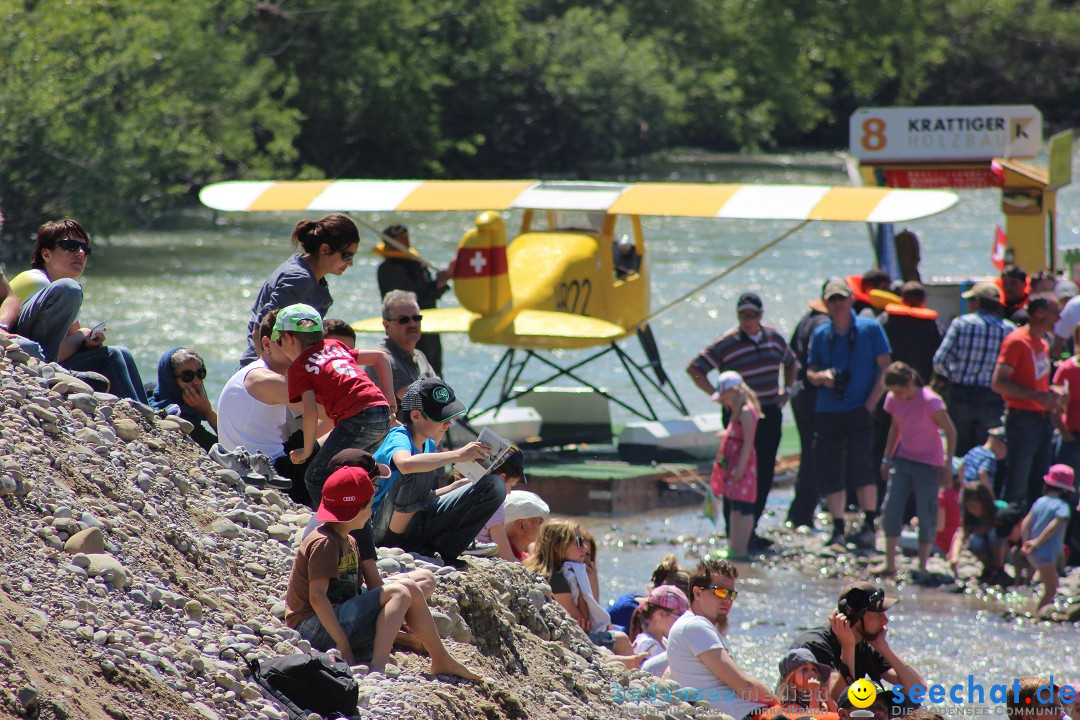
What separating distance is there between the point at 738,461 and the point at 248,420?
3949 millimetres

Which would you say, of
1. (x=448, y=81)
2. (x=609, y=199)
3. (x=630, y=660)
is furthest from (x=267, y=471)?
(x=448, y=81)

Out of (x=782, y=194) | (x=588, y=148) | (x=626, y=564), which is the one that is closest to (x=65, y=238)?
(x=626, y=564)

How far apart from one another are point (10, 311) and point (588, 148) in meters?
35.9

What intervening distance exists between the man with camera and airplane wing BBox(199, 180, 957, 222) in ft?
5.21

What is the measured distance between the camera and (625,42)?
43188 mm

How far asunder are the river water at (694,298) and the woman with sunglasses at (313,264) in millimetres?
2959

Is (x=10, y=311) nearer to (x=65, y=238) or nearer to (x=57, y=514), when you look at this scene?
(x=65, y=238)

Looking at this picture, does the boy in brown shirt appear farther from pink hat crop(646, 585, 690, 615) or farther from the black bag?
pink hat crop(646, 585, 690, 615)

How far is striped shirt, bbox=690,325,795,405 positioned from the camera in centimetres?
928

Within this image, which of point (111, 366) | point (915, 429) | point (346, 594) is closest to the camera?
point (346, 594)

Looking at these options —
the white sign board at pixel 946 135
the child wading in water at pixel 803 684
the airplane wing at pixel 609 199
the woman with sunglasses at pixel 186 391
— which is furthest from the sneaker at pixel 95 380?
the white sign board at pixel 946 135

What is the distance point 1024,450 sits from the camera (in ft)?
28.7

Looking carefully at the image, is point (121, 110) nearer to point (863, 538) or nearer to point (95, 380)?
point (863, 538)
